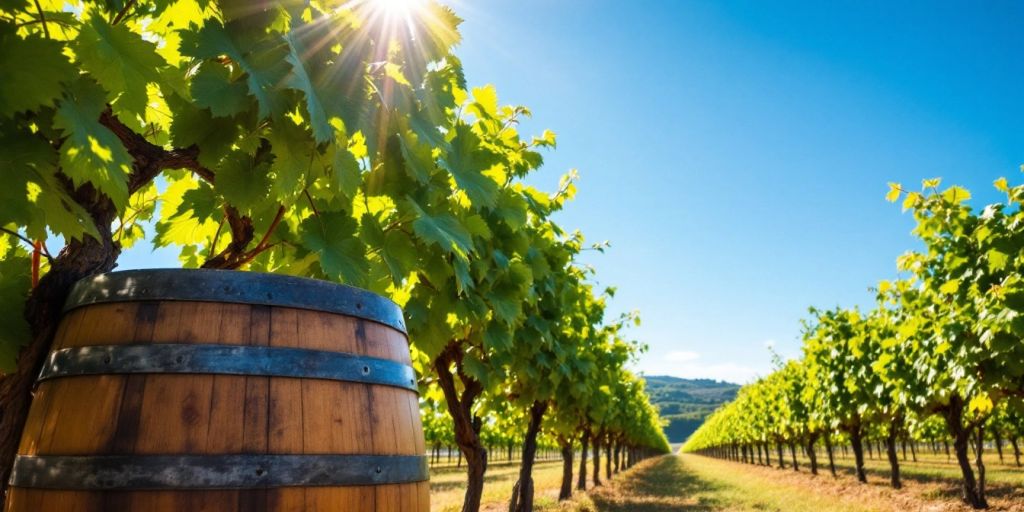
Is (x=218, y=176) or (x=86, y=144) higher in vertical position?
(x=218, y=176)

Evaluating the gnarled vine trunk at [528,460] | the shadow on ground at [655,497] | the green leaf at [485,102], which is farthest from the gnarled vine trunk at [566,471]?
the green leaf at [485,102]

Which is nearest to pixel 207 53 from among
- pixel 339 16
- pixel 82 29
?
pixel 82 29

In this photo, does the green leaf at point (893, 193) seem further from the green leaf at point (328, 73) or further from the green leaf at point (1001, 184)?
the green leaf at point (328, 73)

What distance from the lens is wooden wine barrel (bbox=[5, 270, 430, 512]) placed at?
1.53 m

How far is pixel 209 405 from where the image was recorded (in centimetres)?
161

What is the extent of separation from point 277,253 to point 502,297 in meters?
1.67

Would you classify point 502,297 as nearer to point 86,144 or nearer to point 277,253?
point 277,253

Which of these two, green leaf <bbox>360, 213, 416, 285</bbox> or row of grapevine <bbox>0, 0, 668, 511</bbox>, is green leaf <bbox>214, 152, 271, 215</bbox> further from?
green leaf <bbox>360, 213, 416, 285</bbox>

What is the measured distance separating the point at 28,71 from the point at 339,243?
1030 millimetres

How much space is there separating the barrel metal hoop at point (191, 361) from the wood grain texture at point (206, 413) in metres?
0.02

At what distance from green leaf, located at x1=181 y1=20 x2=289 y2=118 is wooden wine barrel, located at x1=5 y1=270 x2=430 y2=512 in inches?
20.6

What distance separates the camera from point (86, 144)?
1.39m

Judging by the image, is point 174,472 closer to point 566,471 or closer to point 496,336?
point 496,336

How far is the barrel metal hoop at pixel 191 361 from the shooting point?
5.32 ft
